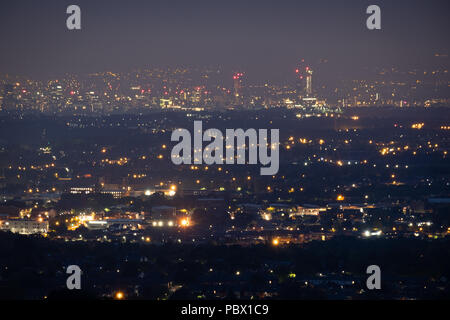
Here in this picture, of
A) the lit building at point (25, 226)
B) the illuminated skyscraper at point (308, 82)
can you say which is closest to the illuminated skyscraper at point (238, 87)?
the illuminated skyscraper at point (308, 82)

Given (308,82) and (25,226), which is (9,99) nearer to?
(308,82)

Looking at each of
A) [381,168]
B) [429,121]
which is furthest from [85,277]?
[429,121]

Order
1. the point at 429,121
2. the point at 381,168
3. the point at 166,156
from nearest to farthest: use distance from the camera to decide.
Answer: the point at 381,168, the point at 166,156, the point at 429,121

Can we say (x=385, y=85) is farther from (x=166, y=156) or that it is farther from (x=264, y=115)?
(x=166, y=156)

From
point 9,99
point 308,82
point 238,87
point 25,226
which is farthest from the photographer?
point 238,87

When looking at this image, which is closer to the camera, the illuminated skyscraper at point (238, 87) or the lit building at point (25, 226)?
the lit building at point (25, 226)

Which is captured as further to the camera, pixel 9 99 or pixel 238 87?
pixel 238 87

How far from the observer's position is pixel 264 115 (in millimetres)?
38469

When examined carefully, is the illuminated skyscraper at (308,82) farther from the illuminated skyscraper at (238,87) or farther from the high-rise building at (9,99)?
the high-rise building at (9,99)

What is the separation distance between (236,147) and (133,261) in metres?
17.6

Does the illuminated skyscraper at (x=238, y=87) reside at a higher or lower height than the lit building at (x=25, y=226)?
higher

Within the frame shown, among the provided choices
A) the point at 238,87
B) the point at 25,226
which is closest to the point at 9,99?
the point at 238,87

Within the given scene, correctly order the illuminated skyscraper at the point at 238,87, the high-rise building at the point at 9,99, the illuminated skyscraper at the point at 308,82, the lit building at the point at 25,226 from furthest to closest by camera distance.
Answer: the illuminated skyscraper at the point at 238,87 < the illuminated skyscraper at the point at 308,82 < the high-rise building at the point at 9,99 < the lit building at the point at 25,226

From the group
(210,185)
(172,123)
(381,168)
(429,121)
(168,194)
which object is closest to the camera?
(168,194)
